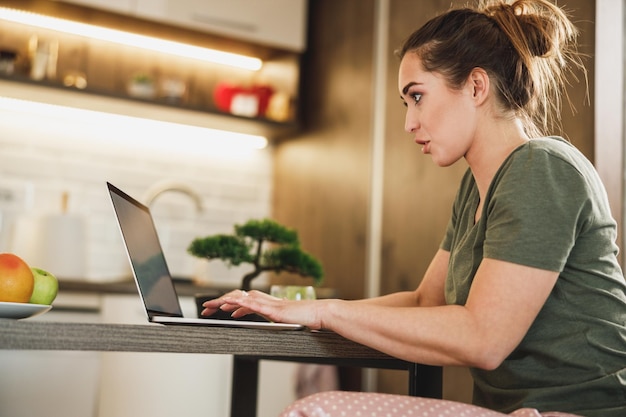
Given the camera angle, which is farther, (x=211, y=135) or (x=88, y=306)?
(x=211, y=135)

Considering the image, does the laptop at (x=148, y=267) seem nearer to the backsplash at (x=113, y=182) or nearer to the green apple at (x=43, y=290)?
the green apple at (x=43, y=290)

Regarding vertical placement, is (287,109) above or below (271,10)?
below

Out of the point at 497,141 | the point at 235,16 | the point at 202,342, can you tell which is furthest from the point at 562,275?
the point at 235,16

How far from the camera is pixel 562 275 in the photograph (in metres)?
1.26

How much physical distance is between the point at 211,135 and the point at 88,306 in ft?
3.82

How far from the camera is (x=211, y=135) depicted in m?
3.70

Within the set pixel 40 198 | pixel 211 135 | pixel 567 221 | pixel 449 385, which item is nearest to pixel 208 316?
pixel 567 221

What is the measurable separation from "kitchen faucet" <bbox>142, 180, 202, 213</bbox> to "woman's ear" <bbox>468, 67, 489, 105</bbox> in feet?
6.97

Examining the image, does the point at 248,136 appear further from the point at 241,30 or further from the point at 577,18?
the point at 577,18

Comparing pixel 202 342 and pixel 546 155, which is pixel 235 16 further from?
pixel 202 342

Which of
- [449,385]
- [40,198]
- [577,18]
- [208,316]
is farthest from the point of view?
[40,198]

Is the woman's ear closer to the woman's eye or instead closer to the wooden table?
the woman's eye

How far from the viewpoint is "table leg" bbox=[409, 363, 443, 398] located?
1.40m

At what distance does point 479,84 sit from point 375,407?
25.8 inches
